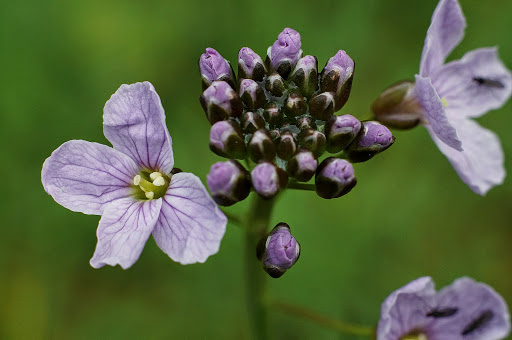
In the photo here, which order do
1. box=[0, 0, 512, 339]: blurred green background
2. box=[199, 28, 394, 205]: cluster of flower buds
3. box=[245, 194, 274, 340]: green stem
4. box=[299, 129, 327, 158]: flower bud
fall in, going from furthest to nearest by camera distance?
box=[0, 0, 512, 339]: blurred green background → box=[245, 194, 274, 340]: green stem → box=[299, 129, 327, 158]: flower bud → box=[199, 28, 394, 205]: cluster of flower buds

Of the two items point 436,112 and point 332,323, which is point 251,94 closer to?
point 436,112

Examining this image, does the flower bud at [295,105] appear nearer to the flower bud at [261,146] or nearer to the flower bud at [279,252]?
the flower bud at [261,146]

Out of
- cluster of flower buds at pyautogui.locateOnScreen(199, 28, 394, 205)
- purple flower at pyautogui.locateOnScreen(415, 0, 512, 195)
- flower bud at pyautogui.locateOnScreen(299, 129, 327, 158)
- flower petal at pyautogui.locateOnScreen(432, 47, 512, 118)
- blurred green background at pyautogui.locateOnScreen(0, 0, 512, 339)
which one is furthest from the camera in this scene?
blurred green background at pyautogui.locateOnScreen(0, 0, 512, 339)

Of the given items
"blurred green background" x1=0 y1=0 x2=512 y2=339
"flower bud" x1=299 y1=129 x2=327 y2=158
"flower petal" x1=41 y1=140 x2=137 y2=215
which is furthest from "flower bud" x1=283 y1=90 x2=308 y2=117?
"blurred green background" x1=0 y1=0 x2=512 y2=339

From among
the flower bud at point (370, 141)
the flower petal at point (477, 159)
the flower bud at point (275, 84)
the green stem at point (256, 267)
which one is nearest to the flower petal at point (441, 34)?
the flower petal at point (477, 159)

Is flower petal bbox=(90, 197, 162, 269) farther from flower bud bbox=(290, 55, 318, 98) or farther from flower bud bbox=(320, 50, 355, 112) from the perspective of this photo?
flower bud bbox=(320, 50, 355, 112)

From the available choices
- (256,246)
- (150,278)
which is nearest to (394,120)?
(256,246)

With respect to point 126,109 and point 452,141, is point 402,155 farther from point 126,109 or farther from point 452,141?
point 126,109

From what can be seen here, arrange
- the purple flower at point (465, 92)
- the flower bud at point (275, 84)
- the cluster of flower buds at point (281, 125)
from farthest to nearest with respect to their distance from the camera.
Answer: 1. the purple flower at point (465, 92)
2. the flower bud at point (275, 84)
3. the cluster of flower buds at point (281, 125)
